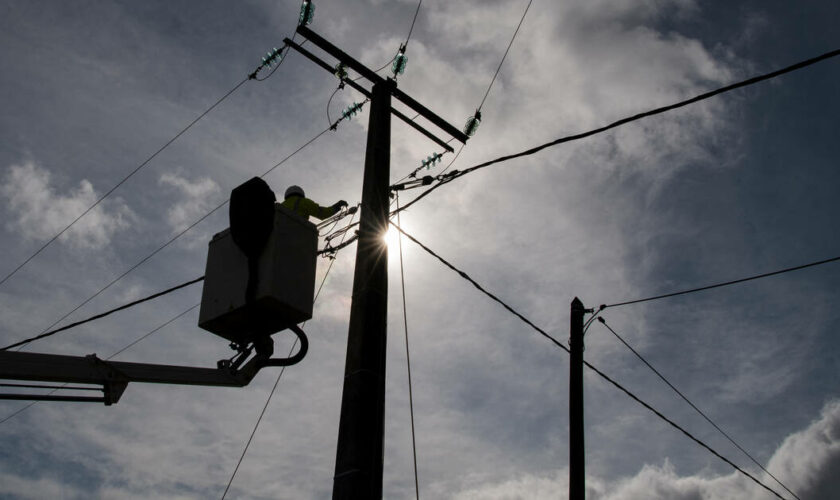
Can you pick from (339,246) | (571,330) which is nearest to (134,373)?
(339,246)

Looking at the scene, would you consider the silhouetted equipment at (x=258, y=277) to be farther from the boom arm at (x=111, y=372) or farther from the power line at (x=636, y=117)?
the power line at (x=636, y=117)

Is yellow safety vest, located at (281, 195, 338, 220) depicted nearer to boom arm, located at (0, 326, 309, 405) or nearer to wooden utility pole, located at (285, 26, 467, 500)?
wooden utility pole, located at (285, 26, 467, 500)

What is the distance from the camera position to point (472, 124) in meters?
8.80

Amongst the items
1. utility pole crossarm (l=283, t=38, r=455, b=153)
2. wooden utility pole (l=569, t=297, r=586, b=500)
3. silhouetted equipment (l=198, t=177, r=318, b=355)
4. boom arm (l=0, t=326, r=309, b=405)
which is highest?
utility pole crossarm (l=283, t=38, r=455, b=153)

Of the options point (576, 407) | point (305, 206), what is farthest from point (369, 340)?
point (576, 407)

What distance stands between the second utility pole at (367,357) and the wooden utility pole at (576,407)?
5191mm

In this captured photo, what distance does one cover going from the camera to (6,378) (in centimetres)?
368

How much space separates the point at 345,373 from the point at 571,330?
6.46 metres

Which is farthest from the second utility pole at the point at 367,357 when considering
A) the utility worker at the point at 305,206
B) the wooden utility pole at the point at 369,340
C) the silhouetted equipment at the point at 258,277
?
the silhouetted equipment at the point at 258,277

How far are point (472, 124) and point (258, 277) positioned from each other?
581cm

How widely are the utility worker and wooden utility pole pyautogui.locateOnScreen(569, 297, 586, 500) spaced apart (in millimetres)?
4972

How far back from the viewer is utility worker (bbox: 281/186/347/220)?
6.31 m

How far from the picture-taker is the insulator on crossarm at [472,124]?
8.75 metres

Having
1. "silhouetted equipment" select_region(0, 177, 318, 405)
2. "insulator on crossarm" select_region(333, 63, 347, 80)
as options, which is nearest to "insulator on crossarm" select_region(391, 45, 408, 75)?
"insulator on crossarm" select_region(333, 63, 347, 80)
